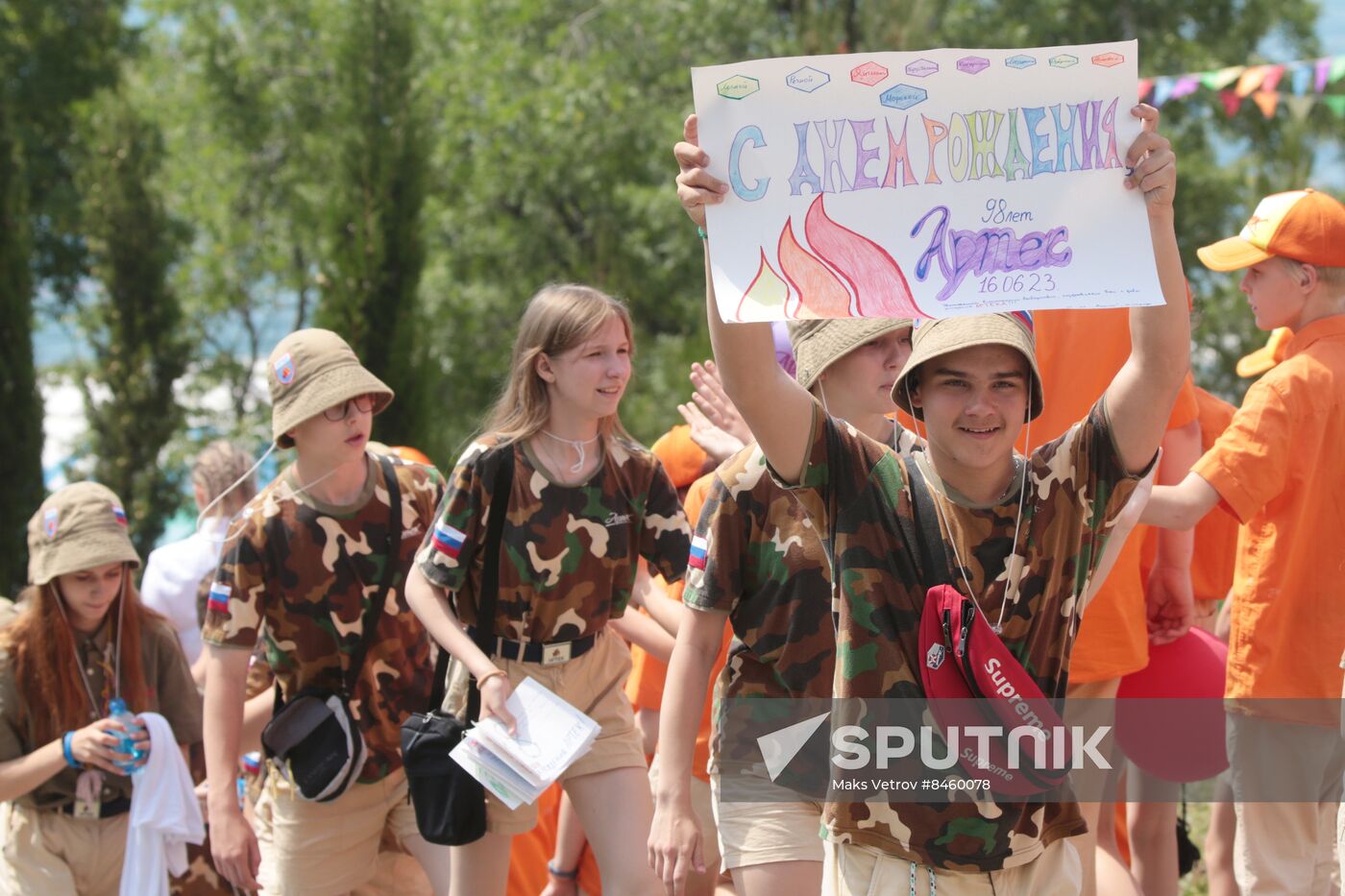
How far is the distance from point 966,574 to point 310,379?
2.71m

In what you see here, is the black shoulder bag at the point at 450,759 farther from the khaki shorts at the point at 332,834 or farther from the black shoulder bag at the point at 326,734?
the khaki shorts at the point at 332,834

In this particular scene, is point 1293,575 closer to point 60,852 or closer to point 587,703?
point 587,703

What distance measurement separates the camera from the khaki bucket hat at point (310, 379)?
4844mm

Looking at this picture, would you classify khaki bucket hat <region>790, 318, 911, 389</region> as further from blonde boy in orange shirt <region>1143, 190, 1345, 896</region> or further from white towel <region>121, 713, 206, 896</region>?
white towel <region>121, 713, 206, 896</region>

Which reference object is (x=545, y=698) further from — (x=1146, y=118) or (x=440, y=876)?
(x=1146, y=118)

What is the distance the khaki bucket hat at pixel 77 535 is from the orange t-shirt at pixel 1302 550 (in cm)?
379

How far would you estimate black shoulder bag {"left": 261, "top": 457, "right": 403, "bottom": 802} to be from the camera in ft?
15.7

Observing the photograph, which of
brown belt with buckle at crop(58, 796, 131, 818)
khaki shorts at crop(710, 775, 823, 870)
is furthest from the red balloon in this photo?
brown belt with buckle at crop(58, 796, 131, 818)

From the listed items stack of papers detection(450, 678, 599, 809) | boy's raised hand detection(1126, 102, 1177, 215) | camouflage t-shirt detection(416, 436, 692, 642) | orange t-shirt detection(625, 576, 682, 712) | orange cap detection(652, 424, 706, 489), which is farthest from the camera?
orange cap detection(652, 424, 706, 489)

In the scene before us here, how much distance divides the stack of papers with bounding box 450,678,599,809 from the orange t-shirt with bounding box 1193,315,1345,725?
205 cm

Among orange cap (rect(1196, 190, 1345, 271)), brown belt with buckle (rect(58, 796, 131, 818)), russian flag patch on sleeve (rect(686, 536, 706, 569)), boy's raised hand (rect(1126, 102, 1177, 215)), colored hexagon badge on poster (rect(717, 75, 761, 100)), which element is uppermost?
colored hexagon badge on poster (rect(717, 75, 761, 100))

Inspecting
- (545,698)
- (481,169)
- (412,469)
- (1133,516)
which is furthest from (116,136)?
(1133,516)

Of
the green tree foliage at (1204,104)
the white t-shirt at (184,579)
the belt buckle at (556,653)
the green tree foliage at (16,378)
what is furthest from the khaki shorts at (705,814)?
the green tree foliage at (1204,104)

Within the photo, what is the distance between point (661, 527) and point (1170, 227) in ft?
7.51
